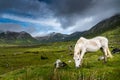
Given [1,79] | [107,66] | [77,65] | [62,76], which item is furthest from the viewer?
[1,79]

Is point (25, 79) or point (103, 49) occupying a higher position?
point (103, 49)

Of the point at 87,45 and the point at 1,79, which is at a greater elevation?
the point at 87,45

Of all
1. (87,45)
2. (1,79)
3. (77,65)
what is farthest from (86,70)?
(1,79)

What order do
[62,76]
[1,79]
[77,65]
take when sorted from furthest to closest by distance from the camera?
[1,79] → [77,65] → [62,76]

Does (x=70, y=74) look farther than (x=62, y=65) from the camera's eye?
No

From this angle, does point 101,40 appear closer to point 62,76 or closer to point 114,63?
point 114,63

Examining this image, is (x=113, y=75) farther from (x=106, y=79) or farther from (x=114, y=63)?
(x=114, y=63)

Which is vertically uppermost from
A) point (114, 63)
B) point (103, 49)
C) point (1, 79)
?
point (103, 49)

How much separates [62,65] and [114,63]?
7.07 meters

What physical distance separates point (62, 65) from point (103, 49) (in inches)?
234

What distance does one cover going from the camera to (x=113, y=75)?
26.7 m

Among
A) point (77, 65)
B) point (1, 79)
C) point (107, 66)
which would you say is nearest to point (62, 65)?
point (77, 65)

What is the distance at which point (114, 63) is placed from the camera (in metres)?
Answer: 31.3

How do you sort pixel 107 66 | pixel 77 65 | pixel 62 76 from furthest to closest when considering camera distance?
pixel 107 66
pixel 77 65
pixel 62 76
